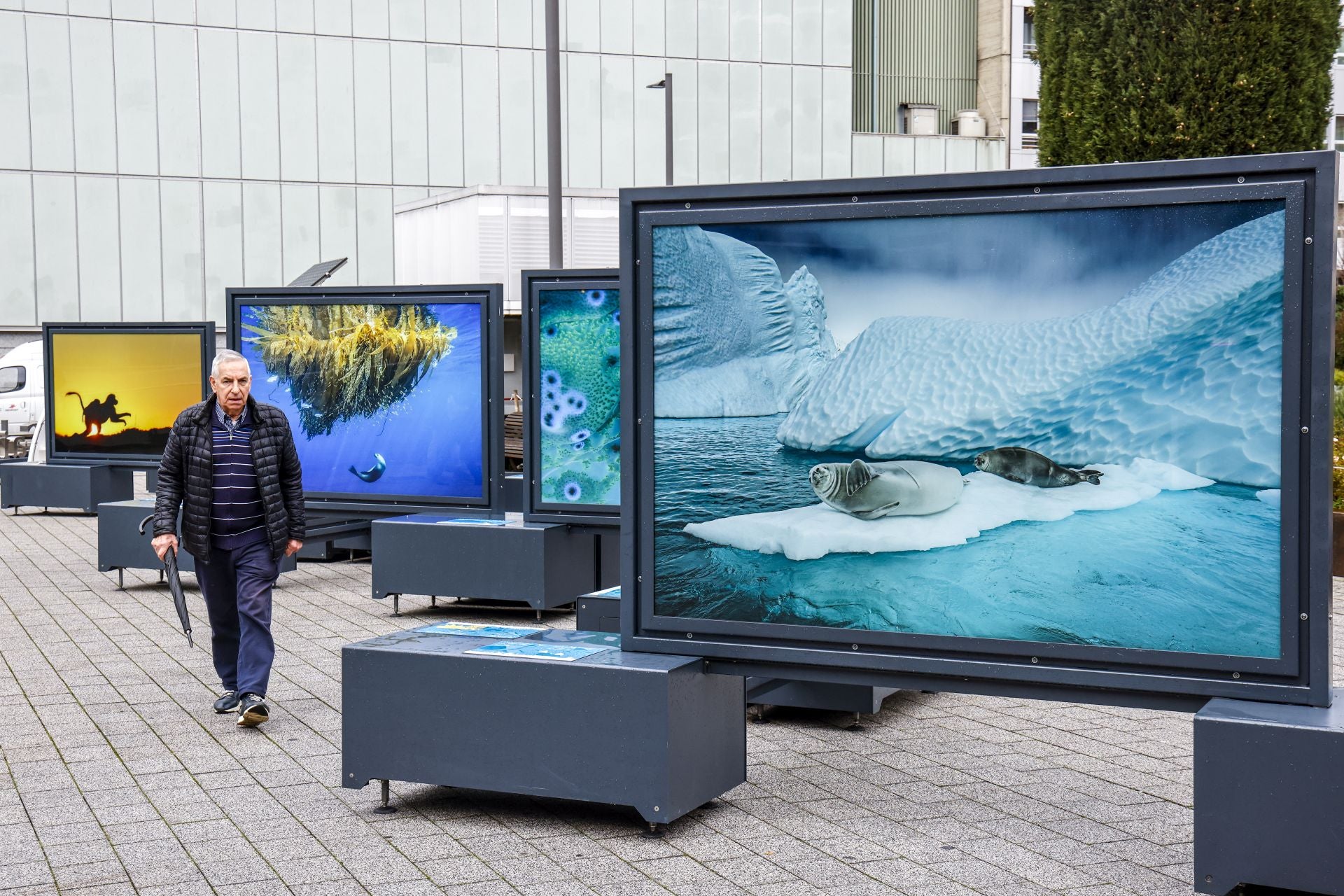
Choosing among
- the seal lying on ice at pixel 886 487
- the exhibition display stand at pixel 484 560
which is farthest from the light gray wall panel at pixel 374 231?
the seal lying on ice at pixel 886 487

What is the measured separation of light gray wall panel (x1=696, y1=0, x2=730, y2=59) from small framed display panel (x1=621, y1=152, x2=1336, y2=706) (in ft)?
113

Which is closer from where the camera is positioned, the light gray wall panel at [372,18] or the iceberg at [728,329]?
the iceberg at [728,329]

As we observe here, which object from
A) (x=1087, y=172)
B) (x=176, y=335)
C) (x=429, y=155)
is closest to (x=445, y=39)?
(x=429, y=155)

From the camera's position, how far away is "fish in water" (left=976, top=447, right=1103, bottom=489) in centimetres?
529

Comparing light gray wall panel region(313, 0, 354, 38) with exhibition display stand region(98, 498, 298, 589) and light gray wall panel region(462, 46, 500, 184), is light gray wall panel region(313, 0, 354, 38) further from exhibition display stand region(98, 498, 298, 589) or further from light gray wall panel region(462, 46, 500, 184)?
exhibition display stand region(98, 498, 298, 589)

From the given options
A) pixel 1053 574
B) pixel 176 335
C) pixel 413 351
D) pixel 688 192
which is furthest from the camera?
pixel 176 335

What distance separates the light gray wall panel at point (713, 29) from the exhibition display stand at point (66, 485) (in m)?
23.6

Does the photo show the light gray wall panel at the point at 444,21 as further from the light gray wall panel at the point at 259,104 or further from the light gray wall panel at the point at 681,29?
the light gray wall panel at the point at 681,29

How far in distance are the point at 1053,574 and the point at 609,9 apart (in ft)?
114

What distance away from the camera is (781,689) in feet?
24.7

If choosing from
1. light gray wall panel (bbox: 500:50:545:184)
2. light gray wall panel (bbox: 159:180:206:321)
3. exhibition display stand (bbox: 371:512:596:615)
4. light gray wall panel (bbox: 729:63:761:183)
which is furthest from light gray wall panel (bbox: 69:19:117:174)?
exhibition display stand (bbox: 371:512:596:615)

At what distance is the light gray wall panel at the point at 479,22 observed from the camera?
37.0 metres

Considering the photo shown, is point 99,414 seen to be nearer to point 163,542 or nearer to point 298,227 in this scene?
point 163,542

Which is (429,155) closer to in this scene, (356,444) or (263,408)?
(356,444)
